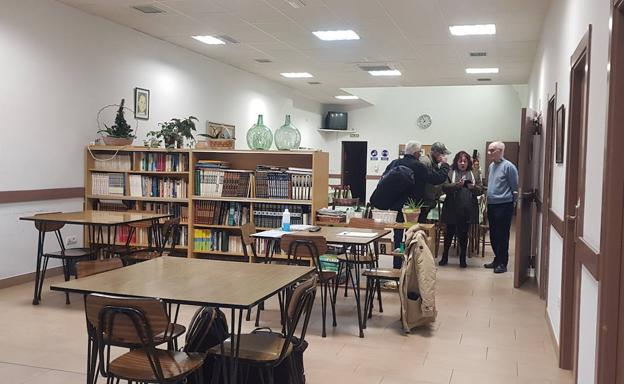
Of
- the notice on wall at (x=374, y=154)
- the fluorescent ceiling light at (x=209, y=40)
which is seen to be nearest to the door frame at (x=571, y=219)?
the fluorescent ceiling light at (x=209, y=40)

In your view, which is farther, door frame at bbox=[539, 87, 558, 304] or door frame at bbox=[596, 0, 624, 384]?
door frame at bbox=[539, 87, 558, 304]

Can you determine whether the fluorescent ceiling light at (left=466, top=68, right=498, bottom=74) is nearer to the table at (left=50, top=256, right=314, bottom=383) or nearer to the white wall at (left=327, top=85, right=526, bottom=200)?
the white wall at (left=327, top=85, right=526, bottom=200)

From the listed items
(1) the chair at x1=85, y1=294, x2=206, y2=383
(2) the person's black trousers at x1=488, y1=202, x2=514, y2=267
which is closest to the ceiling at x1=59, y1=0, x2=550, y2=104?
(2) the person's black trousers at x1=488, y1=202, x2=514, y2=267

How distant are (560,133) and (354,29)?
3628 mm

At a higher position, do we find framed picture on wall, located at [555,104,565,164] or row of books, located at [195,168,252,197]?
framed picture on wall, located at [555,104,565,164]

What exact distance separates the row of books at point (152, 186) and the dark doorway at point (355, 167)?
33.4 ft

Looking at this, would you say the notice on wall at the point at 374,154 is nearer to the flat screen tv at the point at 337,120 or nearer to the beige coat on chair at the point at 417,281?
the flat screen tv at the point at 337,120

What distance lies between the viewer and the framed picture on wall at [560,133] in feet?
14.6

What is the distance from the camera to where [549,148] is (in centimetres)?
566

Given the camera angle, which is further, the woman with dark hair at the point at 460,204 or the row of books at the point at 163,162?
the woman with dark hair at the point at 460,204

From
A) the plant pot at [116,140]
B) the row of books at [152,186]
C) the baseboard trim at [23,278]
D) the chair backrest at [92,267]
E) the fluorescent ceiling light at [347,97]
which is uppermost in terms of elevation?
the fluorescent ceiling light at [347,97]

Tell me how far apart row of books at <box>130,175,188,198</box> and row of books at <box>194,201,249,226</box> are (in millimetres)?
392

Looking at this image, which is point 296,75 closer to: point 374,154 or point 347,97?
point 347,97

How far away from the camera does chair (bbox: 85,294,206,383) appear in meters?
2.34
